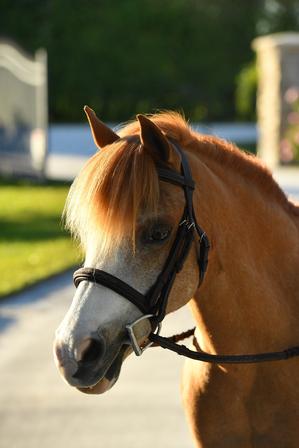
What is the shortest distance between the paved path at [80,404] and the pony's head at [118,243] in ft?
7.83

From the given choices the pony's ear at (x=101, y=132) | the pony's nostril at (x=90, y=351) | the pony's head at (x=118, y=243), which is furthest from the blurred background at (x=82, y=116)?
the pony's nostril at (x=90, y=351)

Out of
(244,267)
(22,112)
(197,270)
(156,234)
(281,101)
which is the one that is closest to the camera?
(156,234)

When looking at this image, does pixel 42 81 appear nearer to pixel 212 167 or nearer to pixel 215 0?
pixel 212 167

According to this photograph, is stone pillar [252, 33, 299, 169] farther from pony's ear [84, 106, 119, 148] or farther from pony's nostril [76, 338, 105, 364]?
pony's nostril [76, 338, 105, 364]

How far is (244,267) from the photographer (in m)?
2.97

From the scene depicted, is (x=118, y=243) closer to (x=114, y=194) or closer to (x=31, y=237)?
(x=114, y=194)

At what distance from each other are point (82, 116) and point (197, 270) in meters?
30.1

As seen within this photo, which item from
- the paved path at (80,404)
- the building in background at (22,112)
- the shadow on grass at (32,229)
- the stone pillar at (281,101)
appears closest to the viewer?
the paved path at (80,404)

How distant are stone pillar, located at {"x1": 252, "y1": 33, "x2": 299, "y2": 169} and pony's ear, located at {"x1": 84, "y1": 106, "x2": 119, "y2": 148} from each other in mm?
14287

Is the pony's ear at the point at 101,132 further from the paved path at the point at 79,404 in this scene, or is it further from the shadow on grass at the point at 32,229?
the shadow on grass at the point at 32,229

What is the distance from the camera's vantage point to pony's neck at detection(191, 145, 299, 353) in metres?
2.91

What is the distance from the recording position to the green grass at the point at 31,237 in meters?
9.23

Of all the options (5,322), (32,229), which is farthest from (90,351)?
(32,229)

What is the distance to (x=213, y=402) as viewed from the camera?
10.2ft
